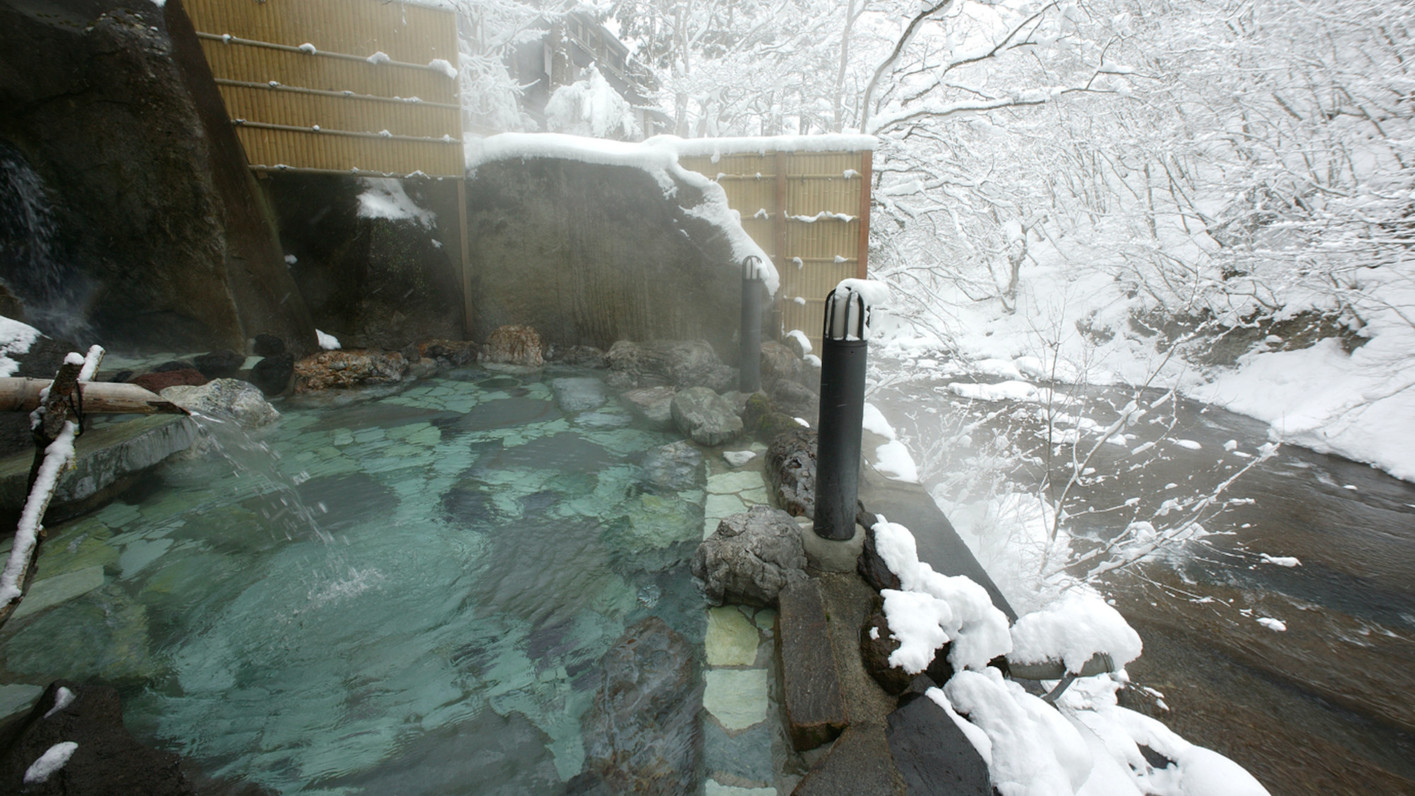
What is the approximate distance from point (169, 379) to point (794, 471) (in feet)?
17.3

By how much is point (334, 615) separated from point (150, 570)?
1135 millimetres

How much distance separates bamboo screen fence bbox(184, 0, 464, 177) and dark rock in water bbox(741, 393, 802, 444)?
490 cm

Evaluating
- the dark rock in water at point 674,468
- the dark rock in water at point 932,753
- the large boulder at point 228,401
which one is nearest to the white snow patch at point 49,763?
the dark rock in water at point 932,753

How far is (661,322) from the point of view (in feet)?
22.0

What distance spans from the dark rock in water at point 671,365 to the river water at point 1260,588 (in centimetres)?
227

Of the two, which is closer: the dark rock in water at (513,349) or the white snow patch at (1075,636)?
the white snow patch at (1075,636)

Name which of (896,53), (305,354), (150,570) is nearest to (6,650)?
(150,570)

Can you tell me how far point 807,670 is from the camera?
183 cm

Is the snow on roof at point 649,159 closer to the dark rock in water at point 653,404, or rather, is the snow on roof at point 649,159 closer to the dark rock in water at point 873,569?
the dark rock in water at point 653,404

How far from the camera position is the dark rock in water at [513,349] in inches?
269

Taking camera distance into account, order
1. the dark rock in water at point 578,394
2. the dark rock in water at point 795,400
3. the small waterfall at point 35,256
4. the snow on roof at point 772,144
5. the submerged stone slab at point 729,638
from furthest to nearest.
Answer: the snow on roof at point 772,144 → the dark rock in water at point 578,394 → the dark rock in water at point 795,400 → the small waterfall at point 35,256 → the submerged stone slab at point 729,638

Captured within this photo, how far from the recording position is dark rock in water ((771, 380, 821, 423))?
4.71 metres

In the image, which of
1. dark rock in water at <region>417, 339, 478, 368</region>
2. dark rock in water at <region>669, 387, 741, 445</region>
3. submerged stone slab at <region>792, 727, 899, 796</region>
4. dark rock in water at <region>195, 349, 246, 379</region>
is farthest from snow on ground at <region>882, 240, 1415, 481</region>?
dark rock in water at <region>195, 349, 246, 379</region>

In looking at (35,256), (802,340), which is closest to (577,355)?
(802,340)
